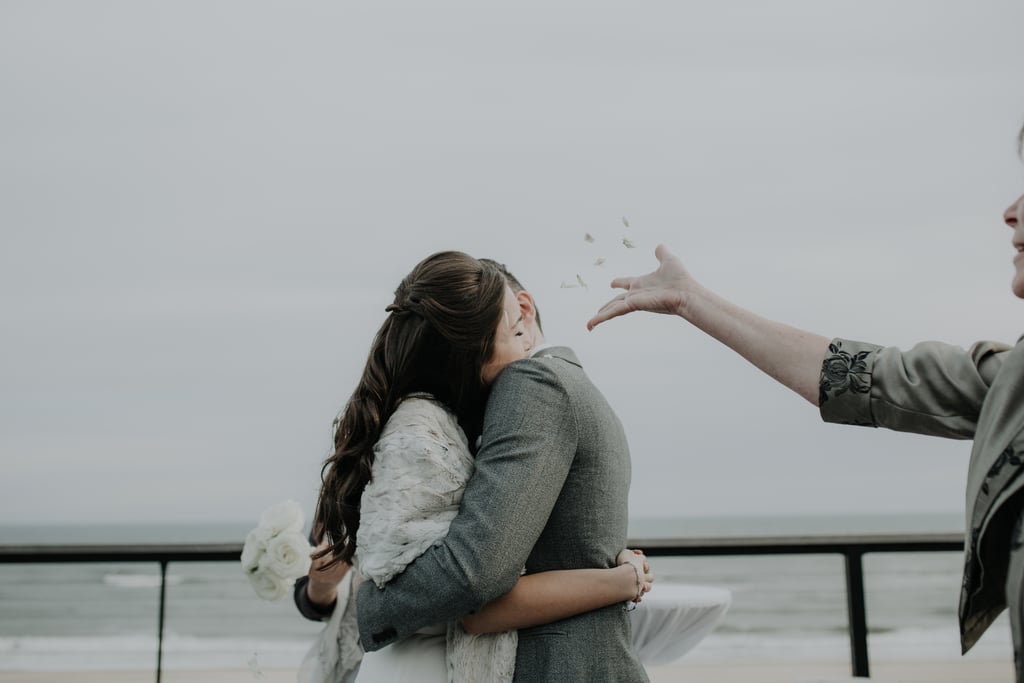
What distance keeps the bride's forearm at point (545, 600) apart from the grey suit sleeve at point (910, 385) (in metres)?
0.48

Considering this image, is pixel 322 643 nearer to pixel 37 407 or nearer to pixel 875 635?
pixel 875 635

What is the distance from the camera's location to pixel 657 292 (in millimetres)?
1435

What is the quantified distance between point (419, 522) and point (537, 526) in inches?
7.6

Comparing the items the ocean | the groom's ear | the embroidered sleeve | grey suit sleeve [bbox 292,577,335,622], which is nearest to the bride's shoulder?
the groom's ear

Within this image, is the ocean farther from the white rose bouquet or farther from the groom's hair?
the groom's hair

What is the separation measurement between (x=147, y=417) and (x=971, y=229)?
1874 cm

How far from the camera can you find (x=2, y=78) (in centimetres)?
760

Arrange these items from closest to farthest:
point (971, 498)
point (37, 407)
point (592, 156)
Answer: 1. point (971, 498)
2. point (592, 156)
3. point (37, 407)

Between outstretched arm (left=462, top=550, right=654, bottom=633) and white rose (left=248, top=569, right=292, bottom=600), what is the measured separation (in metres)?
0.75

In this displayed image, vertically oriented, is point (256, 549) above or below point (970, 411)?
below

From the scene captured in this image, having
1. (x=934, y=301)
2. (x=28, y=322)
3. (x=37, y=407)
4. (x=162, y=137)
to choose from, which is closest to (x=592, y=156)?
(x=162, y=137)

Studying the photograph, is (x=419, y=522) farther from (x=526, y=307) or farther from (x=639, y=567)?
(x=526, y=307)

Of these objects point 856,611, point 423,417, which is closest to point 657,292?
point 423,417

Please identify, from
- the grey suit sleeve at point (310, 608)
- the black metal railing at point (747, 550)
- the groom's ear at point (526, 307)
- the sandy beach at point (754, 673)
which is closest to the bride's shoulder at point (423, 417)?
the groom's ear at point (526, 307)
